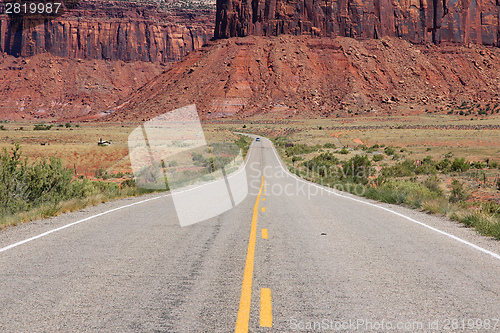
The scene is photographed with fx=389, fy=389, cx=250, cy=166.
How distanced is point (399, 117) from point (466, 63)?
4738cm

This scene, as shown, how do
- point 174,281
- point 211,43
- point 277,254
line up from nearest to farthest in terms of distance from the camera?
point 174,281 → point 277,254 → point 211,43

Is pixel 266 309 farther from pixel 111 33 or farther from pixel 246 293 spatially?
pixel 111 33

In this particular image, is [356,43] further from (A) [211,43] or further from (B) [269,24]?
(A) [211,43]

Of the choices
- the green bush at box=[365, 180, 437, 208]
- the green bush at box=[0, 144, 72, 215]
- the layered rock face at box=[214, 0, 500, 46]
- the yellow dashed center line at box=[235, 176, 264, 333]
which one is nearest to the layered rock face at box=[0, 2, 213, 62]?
the layered rock face at box=[214, 0, 500, 46]

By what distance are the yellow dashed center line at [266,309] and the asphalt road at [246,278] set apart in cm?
1

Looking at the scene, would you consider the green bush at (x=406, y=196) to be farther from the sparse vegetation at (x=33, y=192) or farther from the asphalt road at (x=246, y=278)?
the sparse vegetation at (x=33, y=192)

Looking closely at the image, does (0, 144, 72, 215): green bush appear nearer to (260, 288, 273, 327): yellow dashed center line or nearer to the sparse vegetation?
the sparse vegetation

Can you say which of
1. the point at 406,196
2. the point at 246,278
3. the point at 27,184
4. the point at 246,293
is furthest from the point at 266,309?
Answer: the point at 406,196

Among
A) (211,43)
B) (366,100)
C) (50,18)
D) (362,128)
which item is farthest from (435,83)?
(50,18)

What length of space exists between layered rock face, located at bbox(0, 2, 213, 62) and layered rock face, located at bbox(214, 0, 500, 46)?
53.9 meters

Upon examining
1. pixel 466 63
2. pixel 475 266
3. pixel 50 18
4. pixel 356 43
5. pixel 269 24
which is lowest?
pixel 475 266

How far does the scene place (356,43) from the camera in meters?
123

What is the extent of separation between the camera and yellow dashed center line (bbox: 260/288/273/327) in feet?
13.0

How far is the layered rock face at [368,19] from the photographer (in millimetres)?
125812
